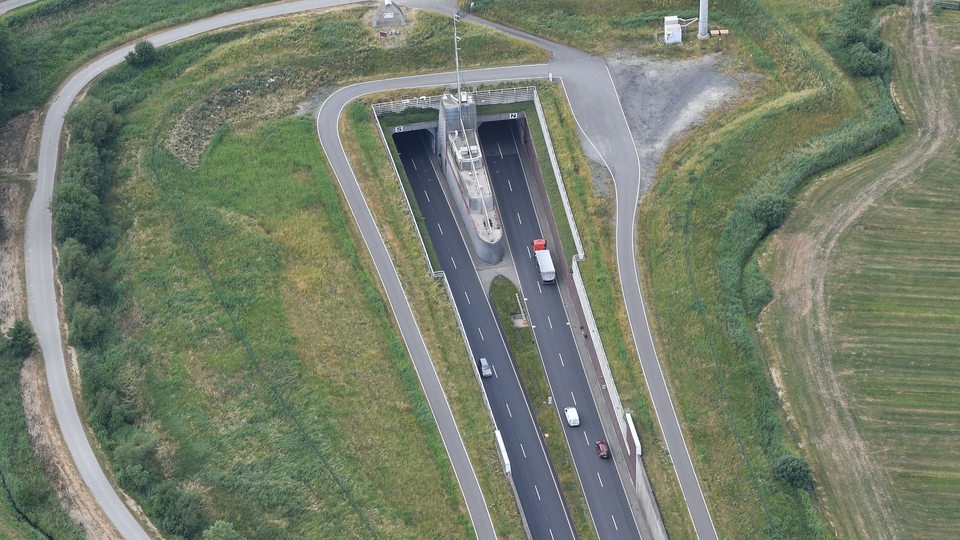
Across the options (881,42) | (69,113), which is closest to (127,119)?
(69,113)

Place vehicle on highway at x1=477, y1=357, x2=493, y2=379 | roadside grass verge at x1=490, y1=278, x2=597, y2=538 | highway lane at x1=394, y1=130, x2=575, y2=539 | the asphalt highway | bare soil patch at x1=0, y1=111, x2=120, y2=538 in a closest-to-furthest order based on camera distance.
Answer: bare soil patch at x1=0, y1=111, x2=120, y2=538, the asphalt highway, highway lane at x1=394, y1=130, x2=575, y2=539, roadside grass verge at x1=490, y1=278, x2=597, y2=538, vehicle on highway at x1=477, y1=357, x2=493, y2=379

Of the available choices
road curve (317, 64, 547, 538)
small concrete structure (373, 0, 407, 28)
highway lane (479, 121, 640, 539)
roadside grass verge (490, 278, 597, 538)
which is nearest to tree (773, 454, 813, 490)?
highway lane (479, 121, 640, 539)

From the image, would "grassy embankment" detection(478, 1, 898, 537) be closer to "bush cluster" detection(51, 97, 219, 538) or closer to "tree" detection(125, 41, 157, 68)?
"tree" detection(125, 41, 157, 68)

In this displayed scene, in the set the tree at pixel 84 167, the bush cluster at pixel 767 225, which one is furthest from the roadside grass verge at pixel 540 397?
the tree at pixel 84 167

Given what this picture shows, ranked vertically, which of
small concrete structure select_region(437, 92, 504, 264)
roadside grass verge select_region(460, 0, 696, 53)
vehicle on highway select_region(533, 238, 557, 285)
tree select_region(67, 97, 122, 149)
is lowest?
vehicle on highway select_region(533, 238, 557, 285)

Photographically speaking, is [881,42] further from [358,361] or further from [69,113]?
[69,113]

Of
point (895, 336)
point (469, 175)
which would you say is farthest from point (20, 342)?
point (895, 336)
